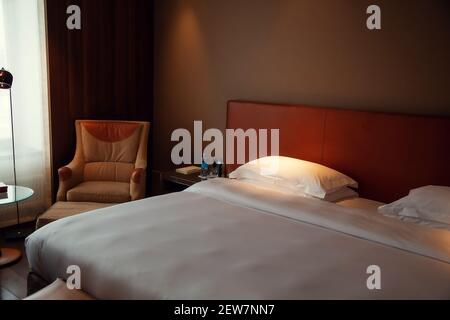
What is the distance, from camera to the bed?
174cm

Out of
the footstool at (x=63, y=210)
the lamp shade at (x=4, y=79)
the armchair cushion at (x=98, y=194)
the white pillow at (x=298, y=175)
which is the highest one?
the lamp shade at (x=4, y=79)

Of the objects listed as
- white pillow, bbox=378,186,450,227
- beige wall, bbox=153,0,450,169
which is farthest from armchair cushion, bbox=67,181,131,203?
white pillow, bbox=378,186,450,227

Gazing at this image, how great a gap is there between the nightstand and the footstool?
23.7 inches

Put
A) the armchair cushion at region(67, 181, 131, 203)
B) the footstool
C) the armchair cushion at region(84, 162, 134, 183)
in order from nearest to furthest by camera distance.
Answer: the footstool
the armchair cushion at region(67, 181, 131, 203)
the armchair cushion at region(84, 162, 134, 183)

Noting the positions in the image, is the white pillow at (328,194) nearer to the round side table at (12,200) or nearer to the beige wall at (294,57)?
the beige wall at (294,57)

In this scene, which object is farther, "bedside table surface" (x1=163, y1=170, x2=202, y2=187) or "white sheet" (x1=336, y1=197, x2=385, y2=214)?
"bedside table surface" (x1=163, y1=170, x2=202, y2=187)

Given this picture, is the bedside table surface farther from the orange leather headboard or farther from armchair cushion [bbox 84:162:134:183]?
the orange leather headboard

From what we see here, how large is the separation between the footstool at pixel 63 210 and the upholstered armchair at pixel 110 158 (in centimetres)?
19

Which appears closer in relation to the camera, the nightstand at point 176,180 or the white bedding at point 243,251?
the white bedding at point 243,251

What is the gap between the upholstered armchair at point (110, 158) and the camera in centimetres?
353

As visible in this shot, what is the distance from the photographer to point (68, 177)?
11.4 ft

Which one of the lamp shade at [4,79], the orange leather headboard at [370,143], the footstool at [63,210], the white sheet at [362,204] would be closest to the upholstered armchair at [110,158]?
the footstool at [63,210]
